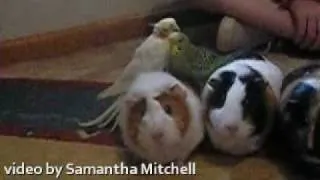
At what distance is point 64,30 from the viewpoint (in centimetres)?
134

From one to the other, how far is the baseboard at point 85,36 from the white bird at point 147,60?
267 mm

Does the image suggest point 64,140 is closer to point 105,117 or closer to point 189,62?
point 105,117

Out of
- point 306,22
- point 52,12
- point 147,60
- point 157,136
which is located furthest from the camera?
point 52,12

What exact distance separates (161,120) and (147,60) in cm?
15

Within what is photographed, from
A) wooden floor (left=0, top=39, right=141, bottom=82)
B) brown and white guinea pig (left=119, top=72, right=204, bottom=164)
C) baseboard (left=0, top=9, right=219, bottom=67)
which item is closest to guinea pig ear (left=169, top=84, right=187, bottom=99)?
brown and white guinea pig (left=119, top=72, right=204, bottom=164)

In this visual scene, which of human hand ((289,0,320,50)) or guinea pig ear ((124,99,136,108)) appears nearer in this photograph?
guinea pig ear ((124,99,136,108))

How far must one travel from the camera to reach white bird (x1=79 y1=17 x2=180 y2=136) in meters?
1.03

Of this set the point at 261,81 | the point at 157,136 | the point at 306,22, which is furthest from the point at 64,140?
the point at 306,22

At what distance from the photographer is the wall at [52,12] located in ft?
4.26

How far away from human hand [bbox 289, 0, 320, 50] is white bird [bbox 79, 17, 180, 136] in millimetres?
264

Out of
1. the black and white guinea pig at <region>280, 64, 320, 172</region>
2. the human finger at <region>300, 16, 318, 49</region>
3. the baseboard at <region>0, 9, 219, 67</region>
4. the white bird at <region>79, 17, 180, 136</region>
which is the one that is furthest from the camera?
the baseboard at <region>0, 9, 219, 67</region>

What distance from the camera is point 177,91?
37.1 inches

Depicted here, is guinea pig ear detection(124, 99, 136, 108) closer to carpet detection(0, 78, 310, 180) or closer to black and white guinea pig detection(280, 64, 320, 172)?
carpet detection(0, 78, 310, 180)

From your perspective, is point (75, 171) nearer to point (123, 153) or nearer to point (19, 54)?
point (123, 153)
